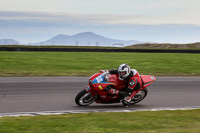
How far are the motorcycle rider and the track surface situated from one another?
0.45 metres

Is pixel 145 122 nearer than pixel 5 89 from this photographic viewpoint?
Yes

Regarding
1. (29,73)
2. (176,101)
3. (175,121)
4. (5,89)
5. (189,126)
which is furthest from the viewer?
(29,73)

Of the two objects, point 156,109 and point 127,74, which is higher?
point 127,74

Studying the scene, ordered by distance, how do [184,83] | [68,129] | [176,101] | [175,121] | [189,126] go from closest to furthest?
1. [68,129]
2. [189,126]
3. [175,121]
4. [176,101]
5. [184,83]

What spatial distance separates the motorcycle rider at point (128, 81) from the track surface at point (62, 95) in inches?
17.5

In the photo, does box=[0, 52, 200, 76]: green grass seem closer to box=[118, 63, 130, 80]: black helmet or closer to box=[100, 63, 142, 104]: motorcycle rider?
box=[100, 63, 142, 104]: motorcycle rider

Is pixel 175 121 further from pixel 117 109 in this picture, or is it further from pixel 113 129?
pixel 117 109

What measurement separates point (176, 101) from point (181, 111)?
6.19 feet

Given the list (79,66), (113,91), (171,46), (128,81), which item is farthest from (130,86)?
(171,46)

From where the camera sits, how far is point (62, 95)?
11.2 metres

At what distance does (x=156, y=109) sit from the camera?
929 centimetres

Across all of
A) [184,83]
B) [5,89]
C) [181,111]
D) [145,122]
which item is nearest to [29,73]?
[5,89]

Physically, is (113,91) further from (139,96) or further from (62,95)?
(62,95)

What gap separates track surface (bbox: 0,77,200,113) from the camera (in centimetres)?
934
